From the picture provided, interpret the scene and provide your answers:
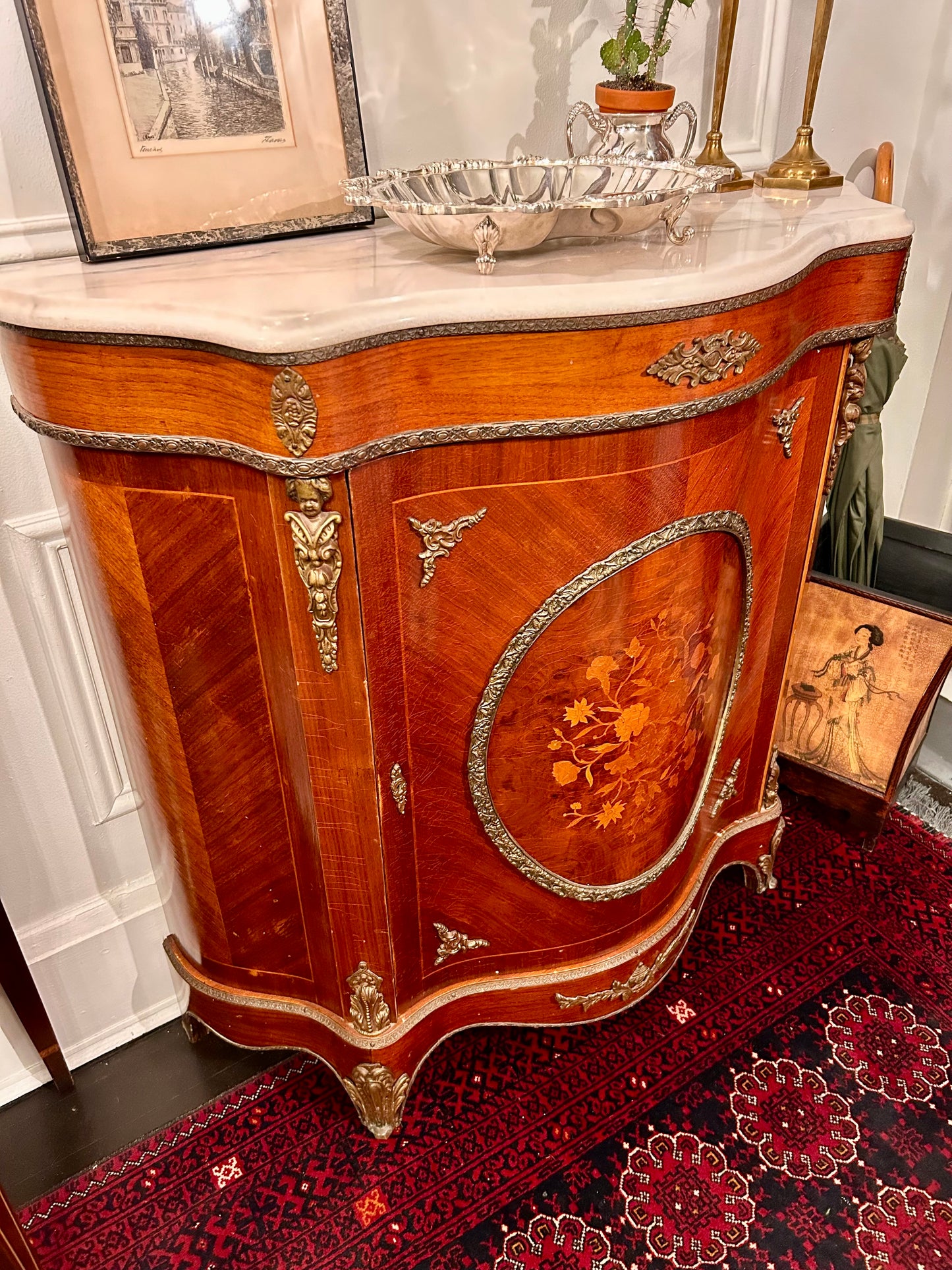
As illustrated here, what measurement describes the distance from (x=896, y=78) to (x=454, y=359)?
1469 mm

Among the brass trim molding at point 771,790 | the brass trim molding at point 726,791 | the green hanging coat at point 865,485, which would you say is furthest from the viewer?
the green hanging coat at point 865,485

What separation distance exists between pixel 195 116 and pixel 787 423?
773mm

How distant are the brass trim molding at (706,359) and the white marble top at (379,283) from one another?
5 cm

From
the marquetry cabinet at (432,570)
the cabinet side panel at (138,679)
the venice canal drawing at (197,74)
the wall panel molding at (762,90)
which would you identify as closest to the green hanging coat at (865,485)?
the wall panel molding at (762,90)

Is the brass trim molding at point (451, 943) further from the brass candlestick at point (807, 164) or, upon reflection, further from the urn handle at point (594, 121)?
the brass candlestick at point (807, 164)

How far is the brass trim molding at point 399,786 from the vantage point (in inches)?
39.2

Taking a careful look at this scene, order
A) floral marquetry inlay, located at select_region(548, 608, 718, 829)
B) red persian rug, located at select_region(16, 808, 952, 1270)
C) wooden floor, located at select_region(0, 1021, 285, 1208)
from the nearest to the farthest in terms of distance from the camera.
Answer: floral marquetry inlay, located at select_region(548, 608, 718, 829) < red persian rug, located at select_region(16, 808, 952, 1270) < wooden floor, located at select_region(0, 1021, 285, 1208)

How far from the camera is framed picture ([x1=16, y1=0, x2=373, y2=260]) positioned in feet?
3.01

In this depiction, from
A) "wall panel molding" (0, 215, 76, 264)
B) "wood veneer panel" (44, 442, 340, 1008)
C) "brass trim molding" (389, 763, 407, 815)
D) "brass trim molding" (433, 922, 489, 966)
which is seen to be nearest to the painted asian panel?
"brass trim molding" (433, 922, 489, 966)

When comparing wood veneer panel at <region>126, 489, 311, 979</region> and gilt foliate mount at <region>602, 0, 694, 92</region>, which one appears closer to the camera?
wood veneer panel at <region>126, 489, 311, 979</region>

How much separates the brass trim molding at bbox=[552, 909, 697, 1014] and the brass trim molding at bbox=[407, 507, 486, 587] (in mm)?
715

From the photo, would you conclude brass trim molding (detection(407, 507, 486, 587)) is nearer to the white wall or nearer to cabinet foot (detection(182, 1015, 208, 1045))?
the white wall

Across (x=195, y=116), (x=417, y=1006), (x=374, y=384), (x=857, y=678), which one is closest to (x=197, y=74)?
(x=195, y=116)

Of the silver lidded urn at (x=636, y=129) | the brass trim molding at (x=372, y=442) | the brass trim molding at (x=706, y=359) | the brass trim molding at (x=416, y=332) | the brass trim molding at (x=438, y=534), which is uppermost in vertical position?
the silver lidded urn at (x=636, y=129)
